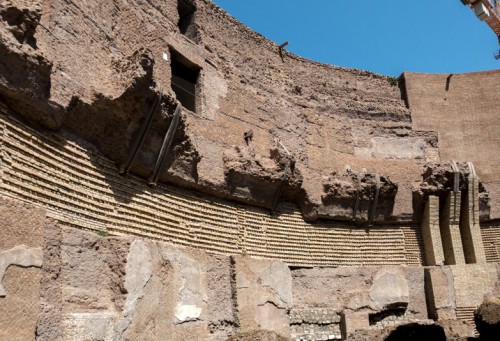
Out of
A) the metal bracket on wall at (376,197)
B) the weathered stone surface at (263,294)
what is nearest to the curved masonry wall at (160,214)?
the metal bracket on wall at (376,197)

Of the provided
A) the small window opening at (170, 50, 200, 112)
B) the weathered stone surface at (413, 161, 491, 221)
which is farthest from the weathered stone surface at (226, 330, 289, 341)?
the weathered stone surface at (413, 161, 491, 221)

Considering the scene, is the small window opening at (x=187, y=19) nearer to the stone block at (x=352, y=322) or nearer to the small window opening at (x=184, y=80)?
the small window opening at (x=184, y=80)

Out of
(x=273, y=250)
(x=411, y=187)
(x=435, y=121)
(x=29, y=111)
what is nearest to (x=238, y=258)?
(x=273, y=250)

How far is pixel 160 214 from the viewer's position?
709 centimetres

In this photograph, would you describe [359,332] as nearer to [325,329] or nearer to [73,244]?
[325,329]

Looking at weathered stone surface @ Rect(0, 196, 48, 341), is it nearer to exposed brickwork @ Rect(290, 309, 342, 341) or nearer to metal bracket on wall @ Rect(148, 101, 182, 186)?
metal bracket on wall @ Rect(148, 101, 182, 186)

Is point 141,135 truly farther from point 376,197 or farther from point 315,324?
point 376,197

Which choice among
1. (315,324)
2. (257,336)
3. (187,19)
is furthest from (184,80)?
(257,336)

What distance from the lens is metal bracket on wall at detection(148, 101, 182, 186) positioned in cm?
700

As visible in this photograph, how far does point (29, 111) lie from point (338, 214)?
22.4 feet

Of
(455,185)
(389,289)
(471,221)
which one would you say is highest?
(455,185)

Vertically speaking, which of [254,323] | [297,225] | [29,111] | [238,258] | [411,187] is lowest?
[254,323]

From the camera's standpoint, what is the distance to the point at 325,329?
9055 mm

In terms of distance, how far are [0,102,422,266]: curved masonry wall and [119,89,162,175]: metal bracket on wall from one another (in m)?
0.17
